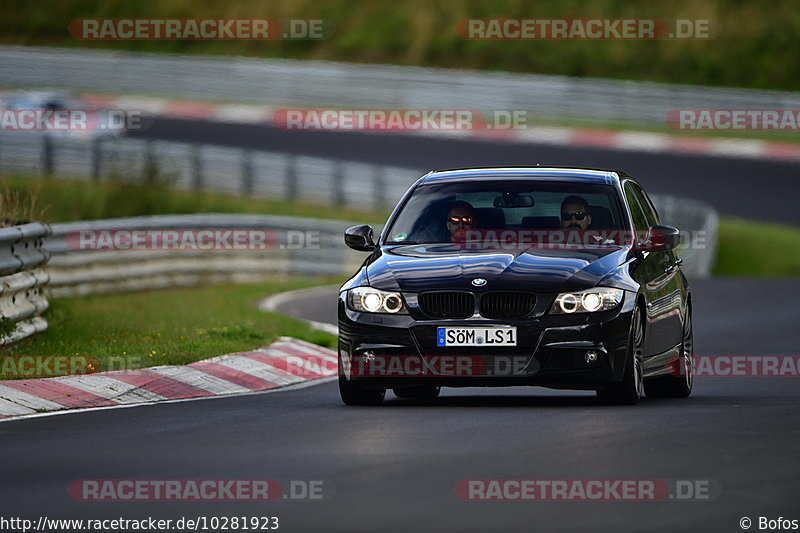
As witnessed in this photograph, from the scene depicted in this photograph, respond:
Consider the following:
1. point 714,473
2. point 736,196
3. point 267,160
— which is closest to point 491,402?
point 714,473

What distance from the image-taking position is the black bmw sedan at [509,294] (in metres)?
10.9

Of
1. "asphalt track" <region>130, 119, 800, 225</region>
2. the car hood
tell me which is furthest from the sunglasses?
"asphalt track" <region>130, 119, 800, 225</region>

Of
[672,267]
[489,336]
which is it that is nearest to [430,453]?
[489,336]

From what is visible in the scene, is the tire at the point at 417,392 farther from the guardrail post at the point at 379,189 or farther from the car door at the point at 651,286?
the guardrail post at the point at 379,189

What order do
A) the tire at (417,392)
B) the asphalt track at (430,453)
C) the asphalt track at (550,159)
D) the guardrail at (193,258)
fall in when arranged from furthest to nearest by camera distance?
the asphalt track at (550,159)
the guardrail at (193,258)
the tire at (417,392)
the asphalt track at (430,453)

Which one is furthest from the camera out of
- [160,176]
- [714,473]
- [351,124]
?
[351,124]

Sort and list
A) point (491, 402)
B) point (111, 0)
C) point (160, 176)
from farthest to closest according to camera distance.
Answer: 1. point (111, 0)
2. point (160, 176)
3. point (491, 402)

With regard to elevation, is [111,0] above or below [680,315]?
above

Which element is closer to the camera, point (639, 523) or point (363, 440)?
point (639, 523)

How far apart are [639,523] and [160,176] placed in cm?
2343

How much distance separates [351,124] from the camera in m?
46.0

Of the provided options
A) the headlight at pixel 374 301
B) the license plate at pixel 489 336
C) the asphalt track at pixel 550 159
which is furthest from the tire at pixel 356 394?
the asphalt track at pixel 550 159

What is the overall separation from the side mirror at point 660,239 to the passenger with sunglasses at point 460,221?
1211 millimetres

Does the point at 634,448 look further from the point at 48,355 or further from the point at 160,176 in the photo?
the point at 160,176
